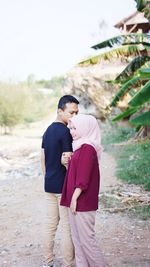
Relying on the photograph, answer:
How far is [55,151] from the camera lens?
3867mm

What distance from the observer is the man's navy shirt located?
382 cm

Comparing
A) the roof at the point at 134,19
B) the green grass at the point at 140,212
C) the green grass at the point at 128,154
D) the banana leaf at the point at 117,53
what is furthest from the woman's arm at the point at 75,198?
the roof at the point at 134,19

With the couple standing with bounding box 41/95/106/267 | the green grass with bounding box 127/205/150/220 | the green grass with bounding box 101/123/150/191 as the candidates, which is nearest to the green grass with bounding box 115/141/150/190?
the green grass with bounding box 101/123/150/191

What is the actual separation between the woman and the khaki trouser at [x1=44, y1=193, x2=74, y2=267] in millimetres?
253

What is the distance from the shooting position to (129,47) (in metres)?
9.20

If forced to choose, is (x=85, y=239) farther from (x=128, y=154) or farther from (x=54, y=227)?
(x=128, y=154)

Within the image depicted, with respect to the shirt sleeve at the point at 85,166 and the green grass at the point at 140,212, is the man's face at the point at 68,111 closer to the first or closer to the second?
the shirt sleeve at the point at 85,166

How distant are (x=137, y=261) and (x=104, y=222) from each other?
1861 millimetres

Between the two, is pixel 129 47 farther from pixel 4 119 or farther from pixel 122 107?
pixel 4 119

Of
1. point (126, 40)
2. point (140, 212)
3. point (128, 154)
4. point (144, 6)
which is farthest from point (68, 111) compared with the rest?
point (128, 154)

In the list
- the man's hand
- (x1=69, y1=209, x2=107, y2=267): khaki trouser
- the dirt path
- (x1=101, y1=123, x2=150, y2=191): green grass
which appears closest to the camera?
(x1=69, y1=209, x2=107, y2=267): khaki trouser

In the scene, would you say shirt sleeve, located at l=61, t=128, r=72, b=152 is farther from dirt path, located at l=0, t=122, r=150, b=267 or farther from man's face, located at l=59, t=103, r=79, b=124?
dirt path, located at l=0, t=122, r=150, b=267

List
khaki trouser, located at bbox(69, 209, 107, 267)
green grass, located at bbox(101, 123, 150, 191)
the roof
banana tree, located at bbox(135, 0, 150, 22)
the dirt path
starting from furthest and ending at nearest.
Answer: the roof < green grass, located at bbox(101, 123, 150, 191) < banana tree, located at bbox(135, 0, 150, 22) < the dirt path < khaki trouser, located at bbox(69, 209, 107, 267)

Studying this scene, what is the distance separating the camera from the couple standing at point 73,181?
3.52m
